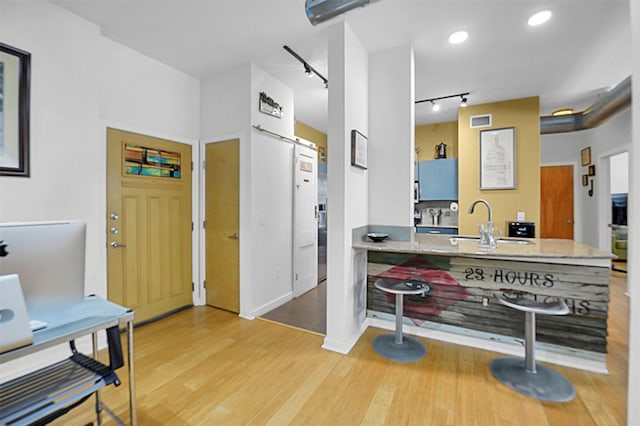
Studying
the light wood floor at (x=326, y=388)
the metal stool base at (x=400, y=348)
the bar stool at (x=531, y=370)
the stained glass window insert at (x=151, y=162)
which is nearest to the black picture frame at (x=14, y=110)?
the stained glass window insert at (x=151, y=162)

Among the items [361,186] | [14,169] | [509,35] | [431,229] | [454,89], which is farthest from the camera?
[431,229]

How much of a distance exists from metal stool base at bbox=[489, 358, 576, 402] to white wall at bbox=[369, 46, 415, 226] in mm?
1411

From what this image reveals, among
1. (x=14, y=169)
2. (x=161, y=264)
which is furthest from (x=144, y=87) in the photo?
(x=161, y=264)

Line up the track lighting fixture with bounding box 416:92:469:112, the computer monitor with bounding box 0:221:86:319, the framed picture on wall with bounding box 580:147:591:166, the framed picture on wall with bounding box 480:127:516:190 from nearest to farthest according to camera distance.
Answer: the computer monitor with bounding box 0:221:86:319 < the track lighting fixture with bounding box 416:92:469:112 < the framed picture on wall with bounding box 480:127:516:190 < the framed picture on wall with bounding box 580:147:591:166

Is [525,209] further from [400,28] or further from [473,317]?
[400,28]

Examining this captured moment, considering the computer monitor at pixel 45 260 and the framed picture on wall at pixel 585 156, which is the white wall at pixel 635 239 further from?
the framed picture on wall at pixel 585 156

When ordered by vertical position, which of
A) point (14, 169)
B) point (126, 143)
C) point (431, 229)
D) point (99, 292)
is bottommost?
point (99, 292)

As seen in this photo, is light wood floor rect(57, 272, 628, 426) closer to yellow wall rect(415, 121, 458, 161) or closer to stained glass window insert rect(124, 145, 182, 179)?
stained glass window insert rect(124, 145, 182, 179)

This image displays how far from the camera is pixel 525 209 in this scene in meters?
4.21

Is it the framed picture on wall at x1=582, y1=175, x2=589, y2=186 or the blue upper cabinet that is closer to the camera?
the blue upper cabinet

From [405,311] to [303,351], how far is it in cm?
110

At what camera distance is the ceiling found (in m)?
2.34

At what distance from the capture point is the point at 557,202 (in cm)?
571

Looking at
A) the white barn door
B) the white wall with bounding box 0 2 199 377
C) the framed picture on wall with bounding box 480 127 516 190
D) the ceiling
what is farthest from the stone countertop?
the white wall with bounding box 0 2 199 377
